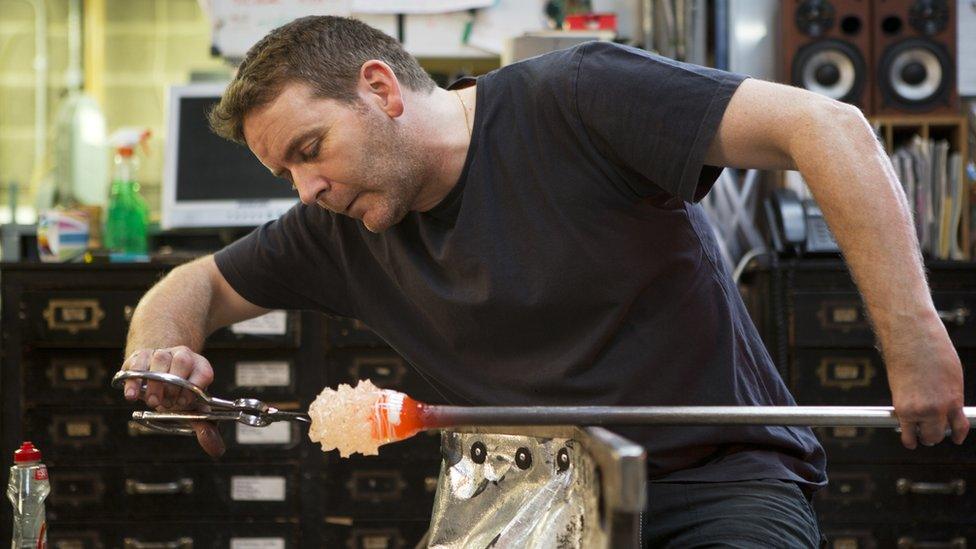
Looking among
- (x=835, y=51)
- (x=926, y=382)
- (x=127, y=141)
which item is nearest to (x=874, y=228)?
(x=926, y=382)

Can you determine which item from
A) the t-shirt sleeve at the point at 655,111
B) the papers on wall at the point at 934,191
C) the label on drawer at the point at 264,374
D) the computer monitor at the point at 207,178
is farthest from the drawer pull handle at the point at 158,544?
the papers on wall at the point at 934,191

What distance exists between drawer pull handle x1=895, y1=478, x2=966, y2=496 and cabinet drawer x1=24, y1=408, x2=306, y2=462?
1.50 m

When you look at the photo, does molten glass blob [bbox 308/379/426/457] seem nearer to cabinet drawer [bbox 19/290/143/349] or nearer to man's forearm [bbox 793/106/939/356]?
man's forearm [bbox 793/106/939/356]

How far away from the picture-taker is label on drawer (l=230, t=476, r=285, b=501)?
2832mm

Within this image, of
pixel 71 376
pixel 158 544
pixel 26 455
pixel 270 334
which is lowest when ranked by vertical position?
pixel 158 544

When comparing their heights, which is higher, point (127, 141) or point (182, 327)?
point (127, 141)

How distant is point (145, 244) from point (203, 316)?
1.46 meters

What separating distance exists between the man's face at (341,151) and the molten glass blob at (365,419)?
0.31m

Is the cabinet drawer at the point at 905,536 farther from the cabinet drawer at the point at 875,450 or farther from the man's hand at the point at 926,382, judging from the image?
the man's hand at the point at 926,382

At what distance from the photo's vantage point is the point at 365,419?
3.99 feet

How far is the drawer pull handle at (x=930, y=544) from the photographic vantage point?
111 inches

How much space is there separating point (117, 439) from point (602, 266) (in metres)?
1.86

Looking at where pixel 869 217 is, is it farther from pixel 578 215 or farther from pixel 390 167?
pixel 390 167

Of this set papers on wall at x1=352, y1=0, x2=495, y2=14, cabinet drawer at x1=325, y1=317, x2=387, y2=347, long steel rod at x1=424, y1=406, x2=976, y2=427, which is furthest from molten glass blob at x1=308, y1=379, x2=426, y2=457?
papers on wall at x1=352, y1=0, x2=495, y2=14
